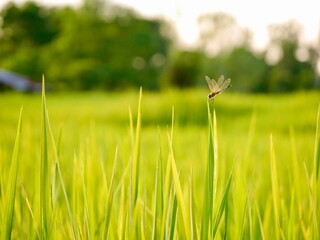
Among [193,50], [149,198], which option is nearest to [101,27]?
[193,50]

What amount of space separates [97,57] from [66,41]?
55.2 inches

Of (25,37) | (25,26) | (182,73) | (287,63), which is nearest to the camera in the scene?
(182,73)

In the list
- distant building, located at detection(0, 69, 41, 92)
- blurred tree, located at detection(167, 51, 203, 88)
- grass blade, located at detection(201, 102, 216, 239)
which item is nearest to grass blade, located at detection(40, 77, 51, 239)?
grass blade, located at detection(201, 102, 216, 239)

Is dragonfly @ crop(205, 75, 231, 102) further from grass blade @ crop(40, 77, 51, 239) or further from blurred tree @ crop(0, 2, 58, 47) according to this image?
blurred tree @ crop(0, 2, 58, 47)

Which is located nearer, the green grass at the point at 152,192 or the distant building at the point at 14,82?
the green grass at the point at 152,192

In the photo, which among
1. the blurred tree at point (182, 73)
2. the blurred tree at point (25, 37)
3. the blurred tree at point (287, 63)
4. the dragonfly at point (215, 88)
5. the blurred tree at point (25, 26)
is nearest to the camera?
the dragonfly at point (215, 88)

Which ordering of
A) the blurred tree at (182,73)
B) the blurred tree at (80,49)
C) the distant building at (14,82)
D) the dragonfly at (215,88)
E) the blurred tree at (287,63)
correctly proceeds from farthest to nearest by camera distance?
the distant building at (14,82) < the blurred tree at (80,49) < the blurred tree at (287,63) < the blurred tree at (182,73) < the dragonfly at (215,88)

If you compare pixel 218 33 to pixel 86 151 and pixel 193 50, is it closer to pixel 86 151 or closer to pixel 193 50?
pixel 193 50

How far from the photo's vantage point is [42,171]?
14.0 inches

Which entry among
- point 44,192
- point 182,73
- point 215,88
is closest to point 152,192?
point 44,192

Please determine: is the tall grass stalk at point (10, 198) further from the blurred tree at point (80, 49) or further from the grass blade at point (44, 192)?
the blurred tree at point (80, 49)

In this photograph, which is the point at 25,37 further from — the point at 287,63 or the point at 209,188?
the point at 209,188

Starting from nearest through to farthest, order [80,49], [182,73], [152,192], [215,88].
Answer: [215,88] < [152,192] < [182,73] < [80,49]

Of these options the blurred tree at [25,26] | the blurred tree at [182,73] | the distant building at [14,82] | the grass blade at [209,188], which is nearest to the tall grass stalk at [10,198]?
the grass blade at [209,188]
